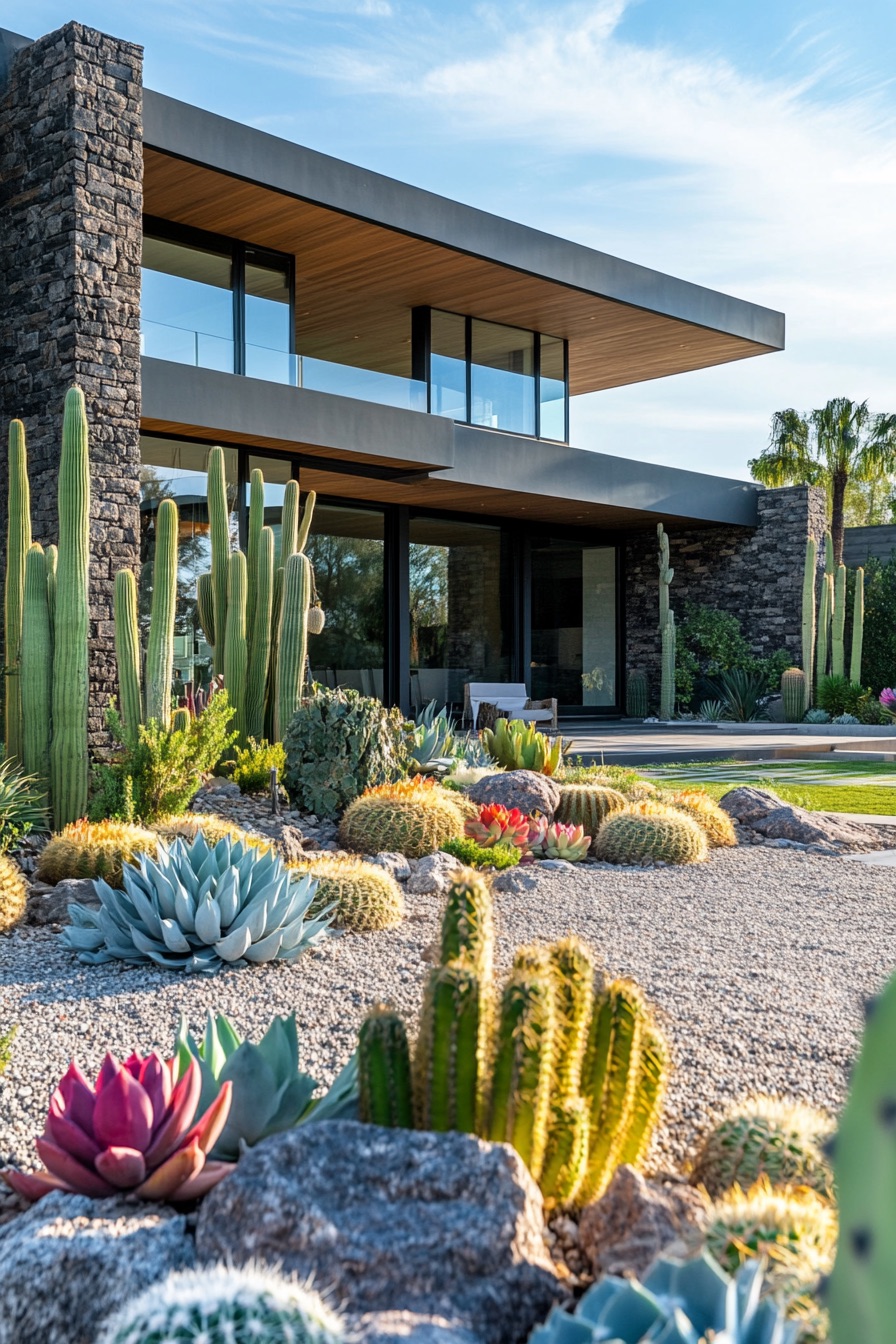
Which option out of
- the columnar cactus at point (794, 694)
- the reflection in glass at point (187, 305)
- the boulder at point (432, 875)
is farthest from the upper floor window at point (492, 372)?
the boulder at point (432, 875)

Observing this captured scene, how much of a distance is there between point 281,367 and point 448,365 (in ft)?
14.1

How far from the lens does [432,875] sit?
6598 millimetres

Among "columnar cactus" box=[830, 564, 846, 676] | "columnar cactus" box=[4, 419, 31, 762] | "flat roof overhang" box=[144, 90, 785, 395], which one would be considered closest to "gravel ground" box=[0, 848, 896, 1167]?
"columnar cactus" box=[4, 419, 31, 762]

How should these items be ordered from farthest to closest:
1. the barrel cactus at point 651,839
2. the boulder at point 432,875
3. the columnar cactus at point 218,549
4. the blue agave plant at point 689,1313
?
the columnar cactus at point 218,549
the barrel cactus at point 651,839
the boulder at point 432,875
the blue agave plant at point 689,1313

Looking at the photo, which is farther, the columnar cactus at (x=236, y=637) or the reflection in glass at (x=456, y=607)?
the reflection in glass at (x=456, y=607)

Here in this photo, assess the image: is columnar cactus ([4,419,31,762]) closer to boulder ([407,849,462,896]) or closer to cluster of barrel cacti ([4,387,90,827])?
cluster of barrel cacti ([4,387,90,827])

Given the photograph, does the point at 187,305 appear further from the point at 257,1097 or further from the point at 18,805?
the point at 257,1097

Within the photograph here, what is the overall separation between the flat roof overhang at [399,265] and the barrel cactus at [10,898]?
30.9 ft

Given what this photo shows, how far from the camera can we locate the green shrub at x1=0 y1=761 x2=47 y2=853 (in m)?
6.93

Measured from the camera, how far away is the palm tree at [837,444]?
→ 3131 centimetres

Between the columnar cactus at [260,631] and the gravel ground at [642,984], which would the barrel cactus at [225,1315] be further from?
the columnar cactus at [260,631]

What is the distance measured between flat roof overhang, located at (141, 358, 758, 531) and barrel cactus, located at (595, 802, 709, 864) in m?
8.09

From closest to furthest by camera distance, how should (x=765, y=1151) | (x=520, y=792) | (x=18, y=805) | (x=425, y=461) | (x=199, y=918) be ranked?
(x=765, y=1151), (x=199, y=918), (x=18, y=805), (x=520, y=792), (x=425, y=461)

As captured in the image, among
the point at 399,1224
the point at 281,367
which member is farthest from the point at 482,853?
the point at 281,367
